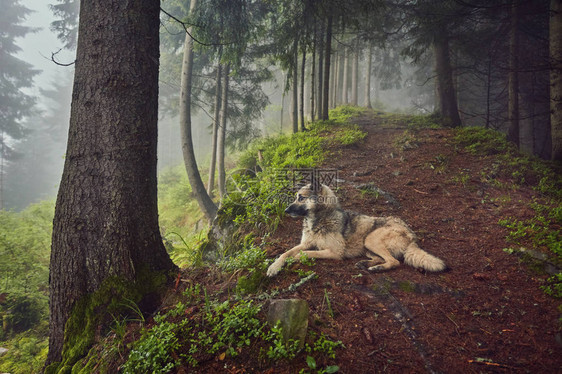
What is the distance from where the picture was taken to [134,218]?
129 inches

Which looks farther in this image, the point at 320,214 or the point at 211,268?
the point at 320,214

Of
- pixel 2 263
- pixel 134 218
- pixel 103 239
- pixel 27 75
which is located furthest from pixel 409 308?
pixel 27 75

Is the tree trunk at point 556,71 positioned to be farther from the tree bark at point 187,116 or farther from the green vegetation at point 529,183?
the tree bark at point 187,116

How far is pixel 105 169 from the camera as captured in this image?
317cm

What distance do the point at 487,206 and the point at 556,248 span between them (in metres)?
2.19

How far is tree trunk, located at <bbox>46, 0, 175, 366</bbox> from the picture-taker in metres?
3.08

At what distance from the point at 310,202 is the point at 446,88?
1254cm

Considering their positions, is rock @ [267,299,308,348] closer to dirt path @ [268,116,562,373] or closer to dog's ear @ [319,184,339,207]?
dirt path @ [268,116,562,373]

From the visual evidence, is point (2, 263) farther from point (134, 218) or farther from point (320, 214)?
point (320, 214)

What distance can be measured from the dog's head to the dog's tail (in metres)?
1.40

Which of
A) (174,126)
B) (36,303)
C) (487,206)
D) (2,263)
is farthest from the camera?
(174,126)

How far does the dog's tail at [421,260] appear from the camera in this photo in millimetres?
3318

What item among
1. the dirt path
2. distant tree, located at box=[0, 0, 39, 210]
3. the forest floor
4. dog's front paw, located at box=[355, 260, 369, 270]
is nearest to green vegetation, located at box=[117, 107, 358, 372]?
the forest floor

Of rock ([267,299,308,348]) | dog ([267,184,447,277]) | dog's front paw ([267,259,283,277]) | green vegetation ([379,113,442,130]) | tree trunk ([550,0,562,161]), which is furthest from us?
green vegetation ([379,113,442,130])
